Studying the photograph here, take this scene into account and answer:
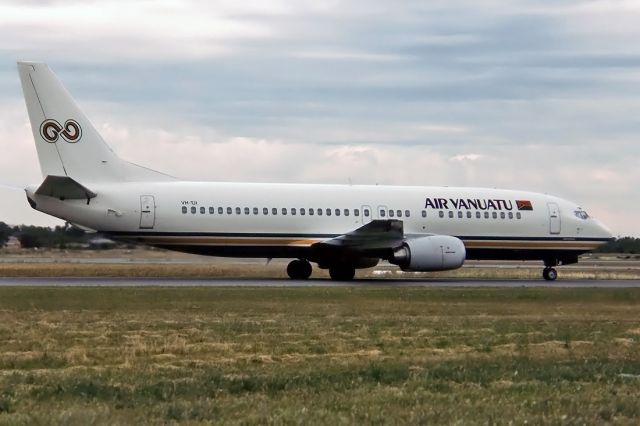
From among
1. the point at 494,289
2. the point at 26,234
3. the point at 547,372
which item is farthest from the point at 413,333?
the point at 26,234

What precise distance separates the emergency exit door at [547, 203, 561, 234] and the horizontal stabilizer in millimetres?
18202

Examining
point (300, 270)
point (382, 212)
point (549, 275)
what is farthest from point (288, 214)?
point (549, 275)

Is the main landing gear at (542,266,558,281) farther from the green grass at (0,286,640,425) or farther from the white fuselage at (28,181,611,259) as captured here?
the green grass at (0,286,640,425)

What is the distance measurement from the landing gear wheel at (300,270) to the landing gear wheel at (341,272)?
37.3 inches

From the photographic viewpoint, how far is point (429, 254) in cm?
3806

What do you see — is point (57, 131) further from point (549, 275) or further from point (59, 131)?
point (549, 275)

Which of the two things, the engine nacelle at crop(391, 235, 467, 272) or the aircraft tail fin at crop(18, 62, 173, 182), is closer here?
the aircraft tail fin at crop(18, 62, 173, 182)

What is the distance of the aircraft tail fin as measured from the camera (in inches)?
1414

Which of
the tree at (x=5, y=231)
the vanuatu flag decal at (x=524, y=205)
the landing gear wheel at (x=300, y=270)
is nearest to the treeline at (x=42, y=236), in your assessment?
the tree at (x=5, y=231)

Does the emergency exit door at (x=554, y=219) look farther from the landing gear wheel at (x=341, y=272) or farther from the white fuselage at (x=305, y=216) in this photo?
the landing gear wheel at (x=341, y=272)

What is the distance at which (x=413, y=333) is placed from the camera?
762 inches

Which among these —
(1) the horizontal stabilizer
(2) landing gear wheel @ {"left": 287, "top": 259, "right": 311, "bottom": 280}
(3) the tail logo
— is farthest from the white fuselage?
(3) the tail logo

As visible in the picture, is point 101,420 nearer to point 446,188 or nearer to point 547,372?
point 547,372

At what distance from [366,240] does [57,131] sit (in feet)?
37.2
